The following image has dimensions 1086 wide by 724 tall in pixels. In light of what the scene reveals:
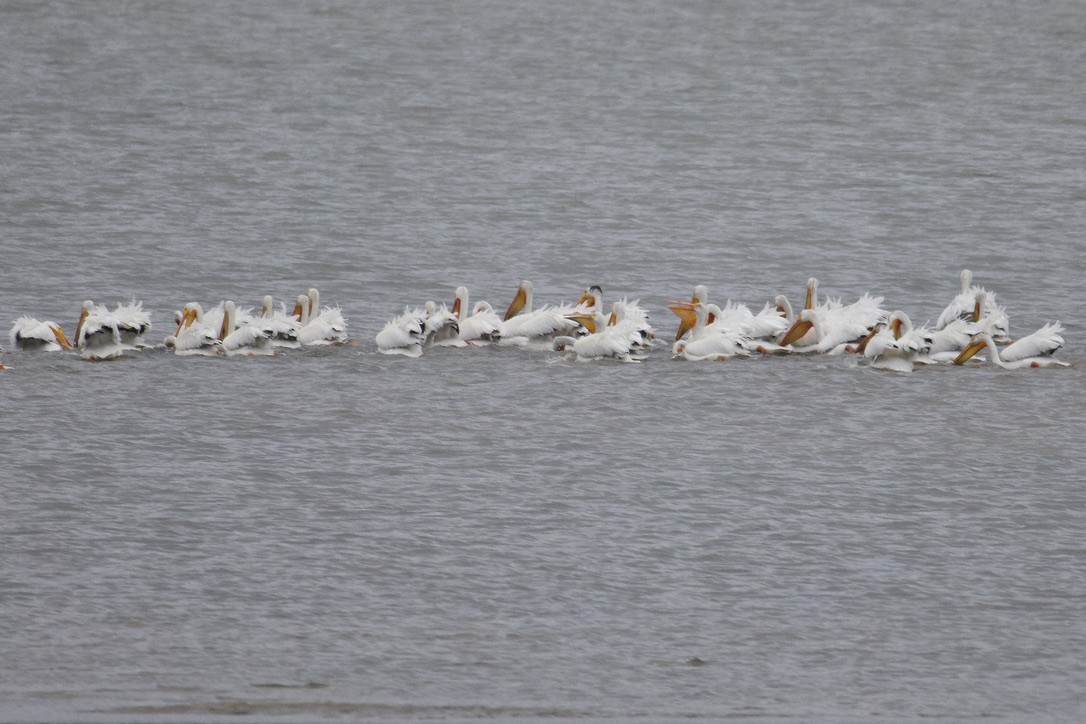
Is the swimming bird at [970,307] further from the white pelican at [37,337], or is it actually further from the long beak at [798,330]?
the white pelican at [37,337]

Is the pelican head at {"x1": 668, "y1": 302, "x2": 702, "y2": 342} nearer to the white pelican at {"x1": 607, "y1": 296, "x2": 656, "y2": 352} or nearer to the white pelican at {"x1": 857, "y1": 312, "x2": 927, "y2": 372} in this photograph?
the white pelican at {"x1": 607, "y1": 296, "x2": 656, "y2": 352}

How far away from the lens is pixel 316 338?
12.6 metres

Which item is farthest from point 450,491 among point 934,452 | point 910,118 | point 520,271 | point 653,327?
point 910,118

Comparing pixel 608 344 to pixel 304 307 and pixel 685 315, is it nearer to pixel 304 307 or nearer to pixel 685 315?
pixel 685 315

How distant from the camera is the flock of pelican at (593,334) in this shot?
1214cm

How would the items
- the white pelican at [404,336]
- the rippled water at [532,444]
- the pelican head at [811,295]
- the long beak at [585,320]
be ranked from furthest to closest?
the pelican head at [811,295] < the long beak at [585,320] < the white pelican at [404,336] < the rippled water at [532,444]

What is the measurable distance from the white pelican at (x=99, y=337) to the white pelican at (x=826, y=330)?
4580 millimetres

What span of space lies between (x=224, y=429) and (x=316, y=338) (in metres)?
2.35

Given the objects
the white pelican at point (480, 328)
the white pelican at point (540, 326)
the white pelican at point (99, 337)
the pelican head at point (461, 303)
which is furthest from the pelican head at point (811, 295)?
the white pelican at point (99, 337)

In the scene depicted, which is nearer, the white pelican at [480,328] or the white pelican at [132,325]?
the white pelican at [132,325]

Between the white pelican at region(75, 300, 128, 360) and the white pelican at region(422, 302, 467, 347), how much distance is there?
207cm

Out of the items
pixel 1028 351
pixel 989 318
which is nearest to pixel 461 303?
pixel 989 318

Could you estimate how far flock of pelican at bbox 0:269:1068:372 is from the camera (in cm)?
1214

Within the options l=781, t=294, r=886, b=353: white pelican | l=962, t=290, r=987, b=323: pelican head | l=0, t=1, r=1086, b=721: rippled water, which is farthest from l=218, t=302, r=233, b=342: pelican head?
l=962, t=290, r=987, b=323: pelican head
